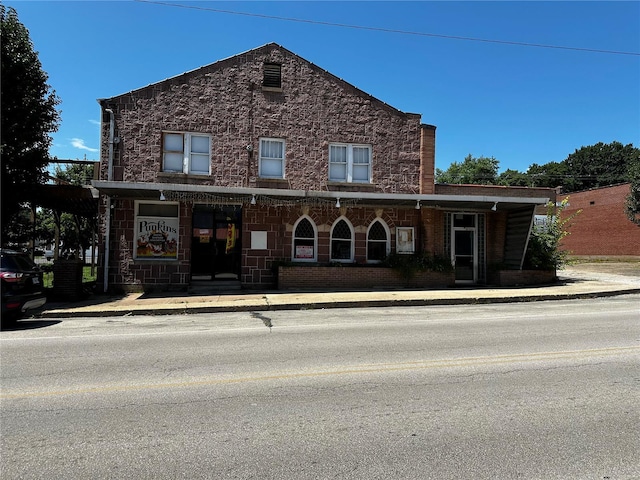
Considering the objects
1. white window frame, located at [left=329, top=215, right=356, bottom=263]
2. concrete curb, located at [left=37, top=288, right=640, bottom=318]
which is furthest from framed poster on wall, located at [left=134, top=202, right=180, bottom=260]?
white window frame, located at [left=329, top=215, right=356, bottom=263]

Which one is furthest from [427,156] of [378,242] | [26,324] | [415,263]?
[26,324]

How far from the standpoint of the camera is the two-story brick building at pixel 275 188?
50.4 feet

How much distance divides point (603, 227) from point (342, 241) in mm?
30988

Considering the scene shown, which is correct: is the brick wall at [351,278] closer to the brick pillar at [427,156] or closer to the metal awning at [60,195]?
the brick pillar at [427,156]

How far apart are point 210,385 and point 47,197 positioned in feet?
40.5

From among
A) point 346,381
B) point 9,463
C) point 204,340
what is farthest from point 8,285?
point 346,381

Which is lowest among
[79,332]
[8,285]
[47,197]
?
[79,332]

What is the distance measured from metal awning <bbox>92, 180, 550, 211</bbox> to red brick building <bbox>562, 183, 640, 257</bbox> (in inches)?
860

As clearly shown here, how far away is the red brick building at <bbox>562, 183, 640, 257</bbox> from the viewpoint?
35031 mm

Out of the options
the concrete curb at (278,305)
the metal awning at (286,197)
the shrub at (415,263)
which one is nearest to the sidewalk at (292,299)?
the concrete curb at (278,305)

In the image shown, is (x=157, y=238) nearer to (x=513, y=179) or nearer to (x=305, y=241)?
(x=305, y=241)

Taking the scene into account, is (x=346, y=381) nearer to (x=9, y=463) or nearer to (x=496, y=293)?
(x=9, y=463)

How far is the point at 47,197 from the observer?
14398mm

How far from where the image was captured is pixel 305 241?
1653 centimetres
